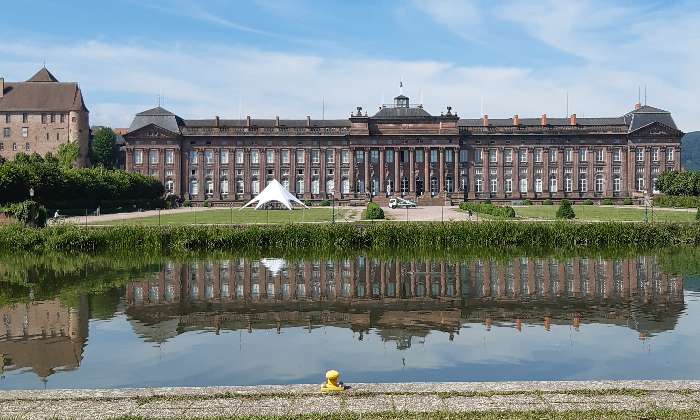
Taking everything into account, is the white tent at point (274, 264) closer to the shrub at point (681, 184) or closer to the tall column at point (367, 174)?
the shrub at point (681, 184)

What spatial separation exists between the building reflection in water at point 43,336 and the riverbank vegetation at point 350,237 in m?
13.3

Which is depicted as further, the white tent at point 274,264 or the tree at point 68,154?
the tree at point 68,154

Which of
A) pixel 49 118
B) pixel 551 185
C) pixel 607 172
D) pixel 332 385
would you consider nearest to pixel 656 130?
pixel 607 172

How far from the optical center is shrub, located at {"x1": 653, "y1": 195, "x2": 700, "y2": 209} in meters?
64.6

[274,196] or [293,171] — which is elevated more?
[293,171]

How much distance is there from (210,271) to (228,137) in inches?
2710

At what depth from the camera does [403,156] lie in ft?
306

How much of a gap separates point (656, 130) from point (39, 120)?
265ft

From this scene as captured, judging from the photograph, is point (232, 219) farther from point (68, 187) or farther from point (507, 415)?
point (507, 415)

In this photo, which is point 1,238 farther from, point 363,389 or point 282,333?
point 363,389

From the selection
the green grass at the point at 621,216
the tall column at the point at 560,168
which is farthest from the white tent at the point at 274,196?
the tall column at the point at 560,168

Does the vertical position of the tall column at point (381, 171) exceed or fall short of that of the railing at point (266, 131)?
it falls short

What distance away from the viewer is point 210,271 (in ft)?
86.9

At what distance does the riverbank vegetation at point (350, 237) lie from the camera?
33.8 m
